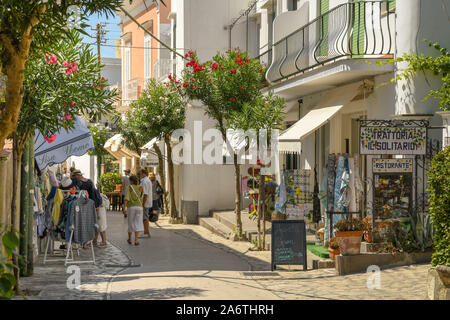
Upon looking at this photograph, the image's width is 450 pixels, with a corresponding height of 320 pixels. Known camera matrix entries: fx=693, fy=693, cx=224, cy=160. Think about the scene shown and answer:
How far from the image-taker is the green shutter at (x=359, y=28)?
46.5 feet

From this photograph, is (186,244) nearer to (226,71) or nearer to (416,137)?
(226,71)

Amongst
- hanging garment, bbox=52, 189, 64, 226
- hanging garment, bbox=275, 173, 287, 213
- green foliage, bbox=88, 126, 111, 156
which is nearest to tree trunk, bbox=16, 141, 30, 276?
A: hanging garment, bbox=52, 189, 64, 226

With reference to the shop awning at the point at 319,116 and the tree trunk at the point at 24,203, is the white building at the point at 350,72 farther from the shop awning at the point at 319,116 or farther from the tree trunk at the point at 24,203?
the tree trunk at the point at 24,203

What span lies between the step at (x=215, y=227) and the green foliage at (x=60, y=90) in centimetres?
880

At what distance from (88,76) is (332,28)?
6.90 meters

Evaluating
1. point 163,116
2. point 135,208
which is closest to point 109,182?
point 163,116

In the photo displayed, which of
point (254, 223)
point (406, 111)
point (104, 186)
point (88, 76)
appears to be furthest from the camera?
point (104, 186)

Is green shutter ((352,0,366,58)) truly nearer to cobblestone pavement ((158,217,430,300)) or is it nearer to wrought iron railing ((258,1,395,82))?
wrought iron railing ((258,1,395,82))

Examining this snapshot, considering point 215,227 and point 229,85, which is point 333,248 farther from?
point 215,227

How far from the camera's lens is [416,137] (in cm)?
1195

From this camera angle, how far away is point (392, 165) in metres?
12.1

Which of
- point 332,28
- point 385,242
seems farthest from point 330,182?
point 332,28

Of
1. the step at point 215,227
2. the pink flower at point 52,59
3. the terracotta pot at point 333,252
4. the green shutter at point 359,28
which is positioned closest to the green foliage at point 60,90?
the pink flower at point 52,59

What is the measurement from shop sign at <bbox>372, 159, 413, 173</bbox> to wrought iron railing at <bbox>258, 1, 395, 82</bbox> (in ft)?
8.44
